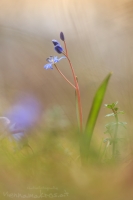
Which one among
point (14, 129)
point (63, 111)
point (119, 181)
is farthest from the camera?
point (63, 111)

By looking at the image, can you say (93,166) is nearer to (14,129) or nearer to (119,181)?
(119,181)

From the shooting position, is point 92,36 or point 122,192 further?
point 92,36

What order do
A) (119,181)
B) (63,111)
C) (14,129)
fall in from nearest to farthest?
Answer: (119,181) < (14,129) < (63,111)

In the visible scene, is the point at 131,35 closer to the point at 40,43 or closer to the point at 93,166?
the point at 40,43

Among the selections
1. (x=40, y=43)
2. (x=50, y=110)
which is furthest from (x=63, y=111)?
(x=40, y=43)

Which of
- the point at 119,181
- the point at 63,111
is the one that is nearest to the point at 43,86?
the point at 63,111

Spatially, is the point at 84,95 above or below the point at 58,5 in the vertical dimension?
below
